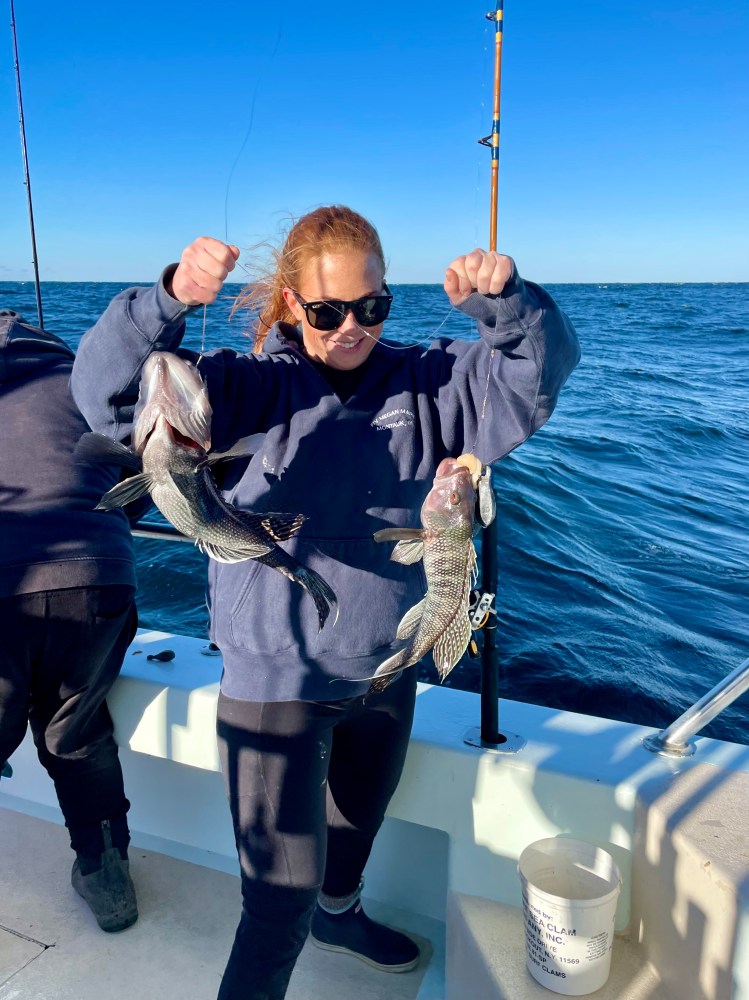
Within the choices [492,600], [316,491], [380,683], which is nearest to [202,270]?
[316,491]

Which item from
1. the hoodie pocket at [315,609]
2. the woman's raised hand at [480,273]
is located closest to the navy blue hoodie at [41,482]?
the hoodie pocket at [315,609]

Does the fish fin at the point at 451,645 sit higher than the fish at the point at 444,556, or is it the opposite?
the fish at the point at 444,556

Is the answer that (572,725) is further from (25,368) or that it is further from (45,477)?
(25,368)

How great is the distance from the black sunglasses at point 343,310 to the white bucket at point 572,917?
1967mm

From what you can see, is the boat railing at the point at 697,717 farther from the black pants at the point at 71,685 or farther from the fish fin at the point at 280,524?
the black pants at the point at 71,685

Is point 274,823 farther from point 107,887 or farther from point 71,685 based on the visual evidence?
point 107,887

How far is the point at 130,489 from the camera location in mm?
1936

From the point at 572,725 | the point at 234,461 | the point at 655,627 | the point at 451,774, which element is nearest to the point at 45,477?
the point at 234,461

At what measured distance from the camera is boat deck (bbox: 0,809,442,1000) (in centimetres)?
306

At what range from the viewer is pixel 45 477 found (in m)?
2.79

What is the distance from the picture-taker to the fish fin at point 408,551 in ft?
7.55

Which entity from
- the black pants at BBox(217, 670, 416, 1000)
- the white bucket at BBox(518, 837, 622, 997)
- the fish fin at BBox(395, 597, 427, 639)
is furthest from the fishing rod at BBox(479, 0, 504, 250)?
the white bucket at BBox(518, 837, 622, 997)

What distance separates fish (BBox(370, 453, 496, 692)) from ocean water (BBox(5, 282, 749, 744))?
0.61 m

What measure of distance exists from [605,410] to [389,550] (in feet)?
46.0
